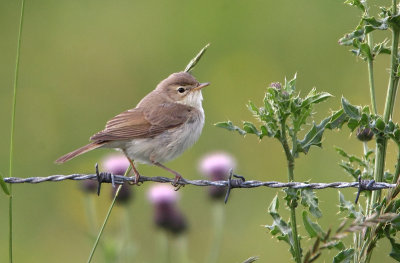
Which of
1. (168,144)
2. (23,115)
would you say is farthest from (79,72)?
(168,144)

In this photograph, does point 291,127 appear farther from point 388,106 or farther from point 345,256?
point 345,256

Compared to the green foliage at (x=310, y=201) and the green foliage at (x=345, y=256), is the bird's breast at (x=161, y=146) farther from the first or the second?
the green foliage at (x=345, y=256)

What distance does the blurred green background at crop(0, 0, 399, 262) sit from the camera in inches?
358

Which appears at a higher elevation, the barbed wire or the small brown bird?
the small brown bird

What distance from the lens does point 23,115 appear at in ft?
36.7

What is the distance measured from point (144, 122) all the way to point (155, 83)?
5.14m

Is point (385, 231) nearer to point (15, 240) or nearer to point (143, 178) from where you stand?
point (143, 178)

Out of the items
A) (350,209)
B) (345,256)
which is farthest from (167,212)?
(345,256)

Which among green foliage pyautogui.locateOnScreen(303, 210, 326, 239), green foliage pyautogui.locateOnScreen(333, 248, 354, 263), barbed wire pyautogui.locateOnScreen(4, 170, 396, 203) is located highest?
barbed wire pyautogui.locateOnScreen(4, 170, 396, 203)

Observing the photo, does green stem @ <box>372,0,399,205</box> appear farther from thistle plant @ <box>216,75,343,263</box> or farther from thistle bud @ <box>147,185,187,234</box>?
thistle bud @ <box>147,185,187,234</box>

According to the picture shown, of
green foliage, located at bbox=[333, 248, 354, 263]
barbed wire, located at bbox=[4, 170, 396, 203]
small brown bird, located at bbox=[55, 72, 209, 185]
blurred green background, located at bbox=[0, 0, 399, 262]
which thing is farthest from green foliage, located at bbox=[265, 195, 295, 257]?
blurred green background, located at bbox=[0, 0, 399, 262]

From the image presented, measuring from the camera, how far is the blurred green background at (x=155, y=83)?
29.8ft

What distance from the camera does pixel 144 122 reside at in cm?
567

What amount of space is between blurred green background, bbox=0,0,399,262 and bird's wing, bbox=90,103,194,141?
235cm
